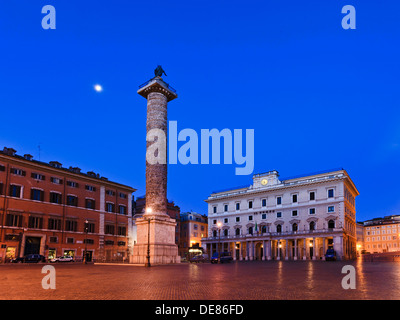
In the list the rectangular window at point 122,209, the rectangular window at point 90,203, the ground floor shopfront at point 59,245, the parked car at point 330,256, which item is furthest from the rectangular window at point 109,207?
the parked car at point 330,256

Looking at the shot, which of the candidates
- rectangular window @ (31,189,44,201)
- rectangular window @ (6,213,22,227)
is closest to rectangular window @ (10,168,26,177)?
rectangular window @ (31,189,44,201)

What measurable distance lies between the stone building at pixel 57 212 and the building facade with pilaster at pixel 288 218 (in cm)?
1824

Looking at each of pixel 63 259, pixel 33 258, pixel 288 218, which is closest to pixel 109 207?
pixel 63 259

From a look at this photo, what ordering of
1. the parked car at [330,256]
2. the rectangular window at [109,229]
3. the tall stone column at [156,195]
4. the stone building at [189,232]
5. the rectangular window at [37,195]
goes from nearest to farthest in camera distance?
the tall stone column at [156,195]
the rectangular window at [37,195]
the parked car at [330,256]
the rectangular window at [109,229]
the stone building at [189,232]

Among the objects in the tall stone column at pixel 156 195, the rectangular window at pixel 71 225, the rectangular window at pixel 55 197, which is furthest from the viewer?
the rectangular window at pixel 71 225

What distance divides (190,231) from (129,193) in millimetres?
26782

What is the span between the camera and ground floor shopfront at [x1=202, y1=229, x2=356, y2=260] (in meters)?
58.3

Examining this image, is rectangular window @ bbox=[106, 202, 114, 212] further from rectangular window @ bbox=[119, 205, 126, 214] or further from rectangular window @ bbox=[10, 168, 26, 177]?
rectangular window @ bbox=[10, 168, 26, 177]

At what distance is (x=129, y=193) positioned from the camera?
56.8 metres

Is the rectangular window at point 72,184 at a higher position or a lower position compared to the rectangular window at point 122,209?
higher

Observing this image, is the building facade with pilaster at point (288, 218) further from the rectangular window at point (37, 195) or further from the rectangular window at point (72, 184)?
the rectangular window at point (37, 195)

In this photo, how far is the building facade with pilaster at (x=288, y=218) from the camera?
195ft

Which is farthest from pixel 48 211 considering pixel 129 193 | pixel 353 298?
pixel 353 298
